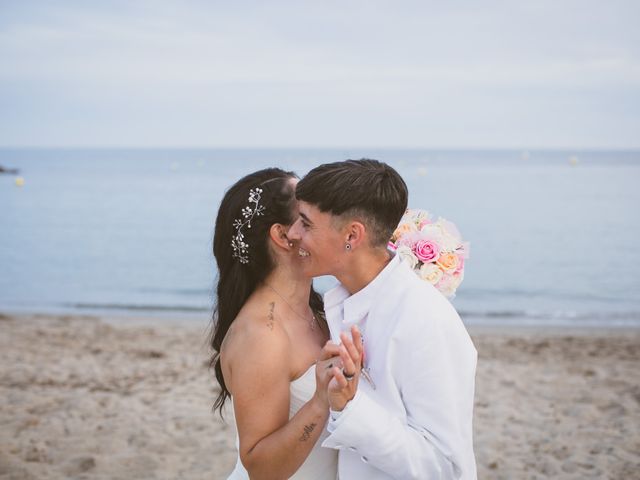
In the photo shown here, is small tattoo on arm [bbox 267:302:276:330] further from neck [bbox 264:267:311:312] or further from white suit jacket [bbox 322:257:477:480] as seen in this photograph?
white suit jacket [bbox 322:257:477:480]

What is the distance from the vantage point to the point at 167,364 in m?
9.78

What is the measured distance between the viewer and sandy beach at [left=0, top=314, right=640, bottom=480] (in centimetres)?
615

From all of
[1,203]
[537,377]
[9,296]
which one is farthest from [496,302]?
[1,203]

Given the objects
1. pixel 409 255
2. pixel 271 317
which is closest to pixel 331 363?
pixel 271 317

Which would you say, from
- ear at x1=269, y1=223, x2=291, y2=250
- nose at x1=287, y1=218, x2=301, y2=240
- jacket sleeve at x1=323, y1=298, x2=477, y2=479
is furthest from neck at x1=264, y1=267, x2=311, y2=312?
jacket sleeve at x1=323, y1=298, x2=477, y2=479

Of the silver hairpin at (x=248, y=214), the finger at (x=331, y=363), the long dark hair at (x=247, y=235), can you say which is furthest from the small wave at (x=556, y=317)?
the finger at (x=331, y=363)

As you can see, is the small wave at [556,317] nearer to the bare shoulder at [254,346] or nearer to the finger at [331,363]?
the bare shoulder at [254,346]

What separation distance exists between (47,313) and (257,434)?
1343cm

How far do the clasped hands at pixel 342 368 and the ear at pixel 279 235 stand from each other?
0.87 m

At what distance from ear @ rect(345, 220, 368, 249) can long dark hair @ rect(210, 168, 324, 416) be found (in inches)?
20.8

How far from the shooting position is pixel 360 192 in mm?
2594

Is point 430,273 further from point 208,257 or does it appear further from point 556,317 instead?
point 208,257

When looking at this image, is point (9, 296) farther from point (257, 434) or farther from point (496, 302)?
point (257, 434)

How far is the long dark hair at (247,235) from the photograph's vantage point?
3.11 metres
